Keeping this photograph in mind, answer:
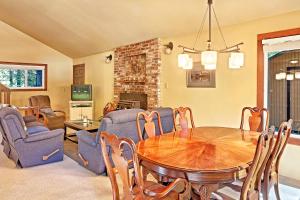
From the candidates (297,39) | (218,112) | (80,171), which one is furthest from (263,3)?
(80,171)

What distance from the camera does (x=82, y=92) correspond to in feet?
26.0

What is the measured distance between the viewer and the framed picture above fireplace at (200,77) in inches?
189

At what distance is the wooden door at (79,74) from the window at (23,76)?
1079mm

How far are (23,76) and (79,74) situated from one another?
190 centimetres

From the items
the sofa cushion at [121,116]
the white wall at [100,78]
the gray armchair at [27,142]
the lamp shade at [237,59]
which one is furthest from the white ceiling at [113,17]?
the gray armchair at [27,142]

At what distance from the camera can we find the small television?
7.91m

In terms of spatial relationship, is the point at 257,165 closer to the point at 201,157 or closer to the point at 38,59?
the point at 201,157

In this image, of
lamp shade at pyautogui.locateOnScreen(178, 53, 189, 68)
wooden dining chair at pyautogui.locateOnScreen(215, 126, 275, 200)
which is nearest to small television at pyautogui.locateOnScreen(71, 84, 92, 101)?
lamp shade at pyautogui.locateOnScreen(178, 53, 189, 68)

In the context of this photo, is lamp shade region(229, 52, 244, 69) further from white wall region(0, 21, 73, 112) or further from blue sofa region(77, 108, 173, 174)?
white wall region(0, 21, 73, 112)

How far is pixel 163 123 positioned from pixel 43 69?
6.63 m

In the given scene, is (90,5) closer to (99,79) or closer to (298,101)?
(99,79)

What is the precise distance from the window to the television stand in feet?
6.58

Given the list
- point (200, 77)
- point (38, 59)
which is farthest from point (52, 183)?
point (38, 59)

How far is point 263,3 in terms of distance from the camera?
3.66 metres
